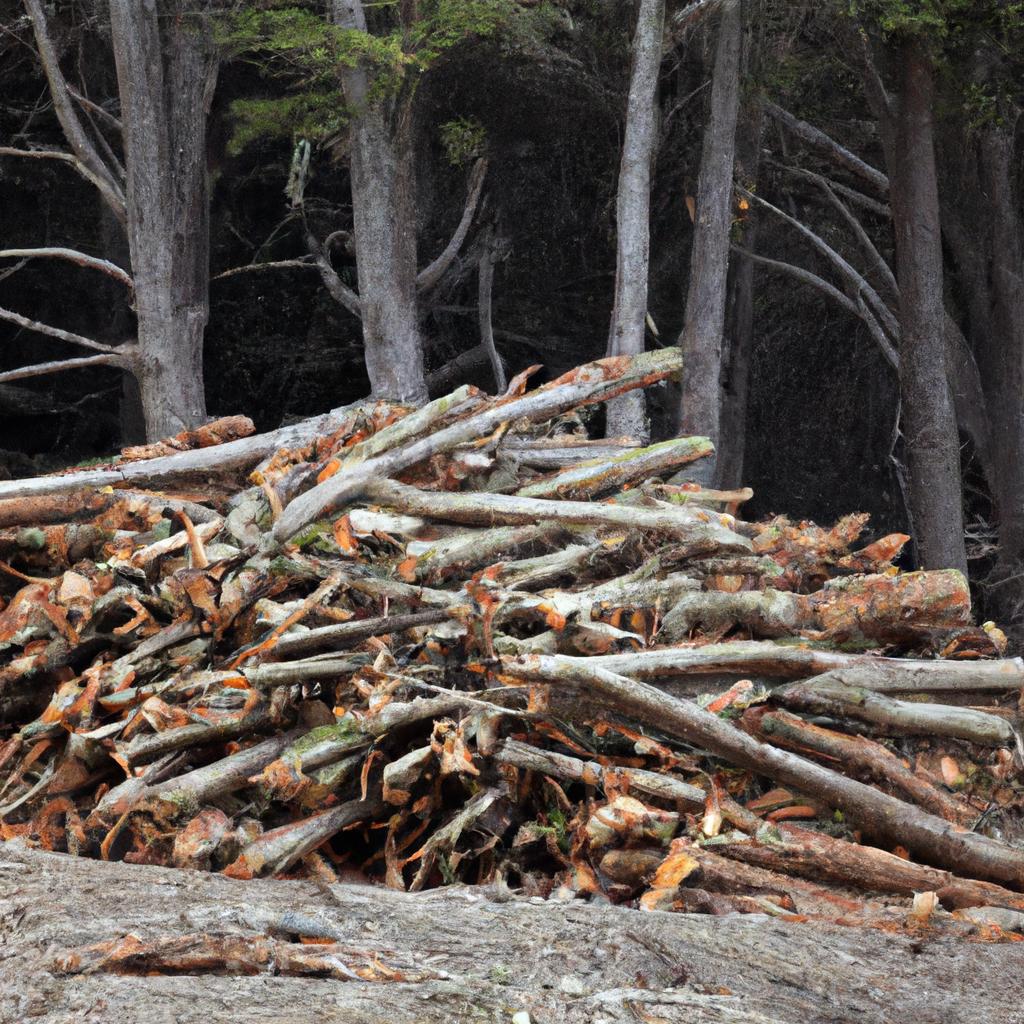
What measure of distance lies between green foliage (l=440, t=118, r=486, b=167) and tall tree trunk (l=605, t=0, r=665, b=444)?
8.86 feet

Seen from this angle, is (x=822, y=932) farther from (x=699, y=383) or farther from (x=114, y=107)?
(x=114, y=107)

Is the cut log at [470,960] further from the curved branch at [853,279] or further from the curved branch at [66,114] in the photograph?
the curved branch at [853,279]

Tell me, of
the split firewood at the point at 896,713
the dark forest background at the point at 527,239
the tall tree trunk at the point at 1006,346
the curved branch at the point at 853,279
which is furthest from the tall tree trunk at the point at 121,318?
the split firewood at the point at 896,713

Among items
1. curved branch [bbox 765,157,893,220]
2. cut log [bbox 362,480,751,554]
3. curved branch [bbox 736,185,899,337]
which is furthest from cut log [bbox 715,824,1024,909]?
curved branch [bbox 765,157,893,220]

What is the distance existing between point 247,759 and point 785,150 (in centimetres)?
1230

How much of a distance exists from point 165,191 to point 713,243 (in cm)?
546

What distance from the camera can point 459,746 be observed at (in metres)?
3.49

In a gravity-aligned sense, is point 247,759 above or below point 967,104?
below

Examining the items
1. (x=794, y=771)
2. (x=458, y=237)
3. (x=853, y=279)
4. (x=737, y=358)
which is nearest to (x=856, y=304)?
(x=853, y=279)

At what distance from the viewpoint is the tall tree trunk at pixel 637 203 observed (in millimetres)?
11352

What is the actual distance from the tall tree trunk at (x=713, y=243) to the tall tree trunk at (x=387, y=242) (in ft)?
8.98

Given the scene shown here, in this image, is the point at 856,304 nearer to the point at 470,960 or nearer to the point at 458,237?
the point at 458,237

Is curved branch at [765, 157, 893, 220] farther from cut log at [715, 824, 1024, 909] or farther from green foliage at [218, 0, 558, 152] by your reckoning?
cut log at [715, 824, 1024, 909]

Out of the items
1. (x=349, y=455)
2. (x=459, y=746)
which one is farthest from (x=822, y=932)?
(x=349, y=455)
